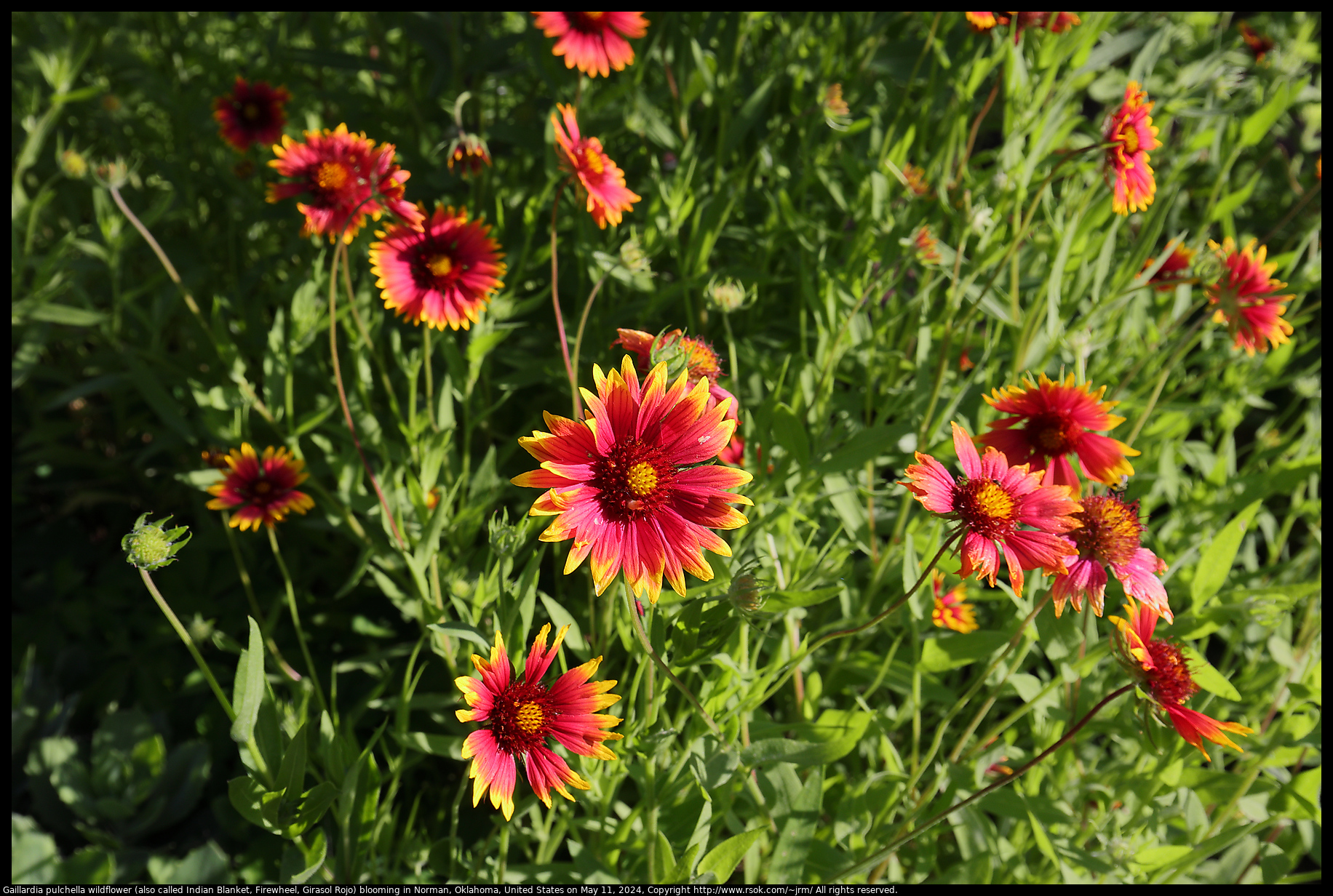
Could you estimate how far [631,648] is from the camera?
0.74 meters

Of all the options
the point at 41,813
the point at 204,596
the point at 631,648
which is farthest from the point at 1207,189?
the point at 41,813

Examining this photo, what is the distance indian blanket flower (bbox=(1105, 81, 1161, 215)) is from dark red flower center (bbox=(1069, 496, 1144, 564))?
37cm

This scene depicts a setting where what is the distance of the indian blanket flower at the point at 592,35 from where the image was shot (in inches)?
40.7

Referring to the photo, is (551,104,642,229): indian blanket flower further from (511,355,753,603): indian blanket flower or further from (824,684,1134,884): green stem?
(824,684,1134,884): green stem

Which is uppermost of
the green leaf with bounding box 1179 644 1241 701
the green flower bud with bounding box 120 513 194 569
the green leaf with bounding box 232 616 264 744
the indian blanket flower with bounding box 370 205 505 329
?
the indian blanket flower with bounding box 370 205 505 329

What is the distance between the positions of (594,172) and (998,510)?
1.89 ft

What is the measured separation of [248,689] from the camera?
649 mm

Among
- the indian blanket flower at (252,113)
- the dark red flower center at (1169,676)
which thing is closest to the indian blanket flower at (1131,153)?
the dark red flower center at (1169,676)

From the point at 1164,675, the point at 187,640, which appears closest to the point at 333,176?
the point at 187,640

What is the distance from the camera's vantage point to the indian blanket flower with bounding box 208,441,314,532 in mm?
991

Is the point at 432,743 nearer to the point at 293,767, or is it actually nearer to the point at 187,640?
the point at 293,767

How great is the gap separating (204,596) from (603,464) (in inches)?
38.8

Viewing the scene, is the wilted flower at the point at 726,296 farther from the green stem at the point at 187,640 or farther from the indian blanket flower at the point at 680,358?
the green stem at the point at 187,640

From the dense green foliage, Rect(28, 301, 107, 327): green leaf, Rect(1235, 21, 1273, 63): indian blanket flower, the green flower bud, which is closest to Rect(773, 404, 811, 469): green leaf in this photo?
the dense green foliage
